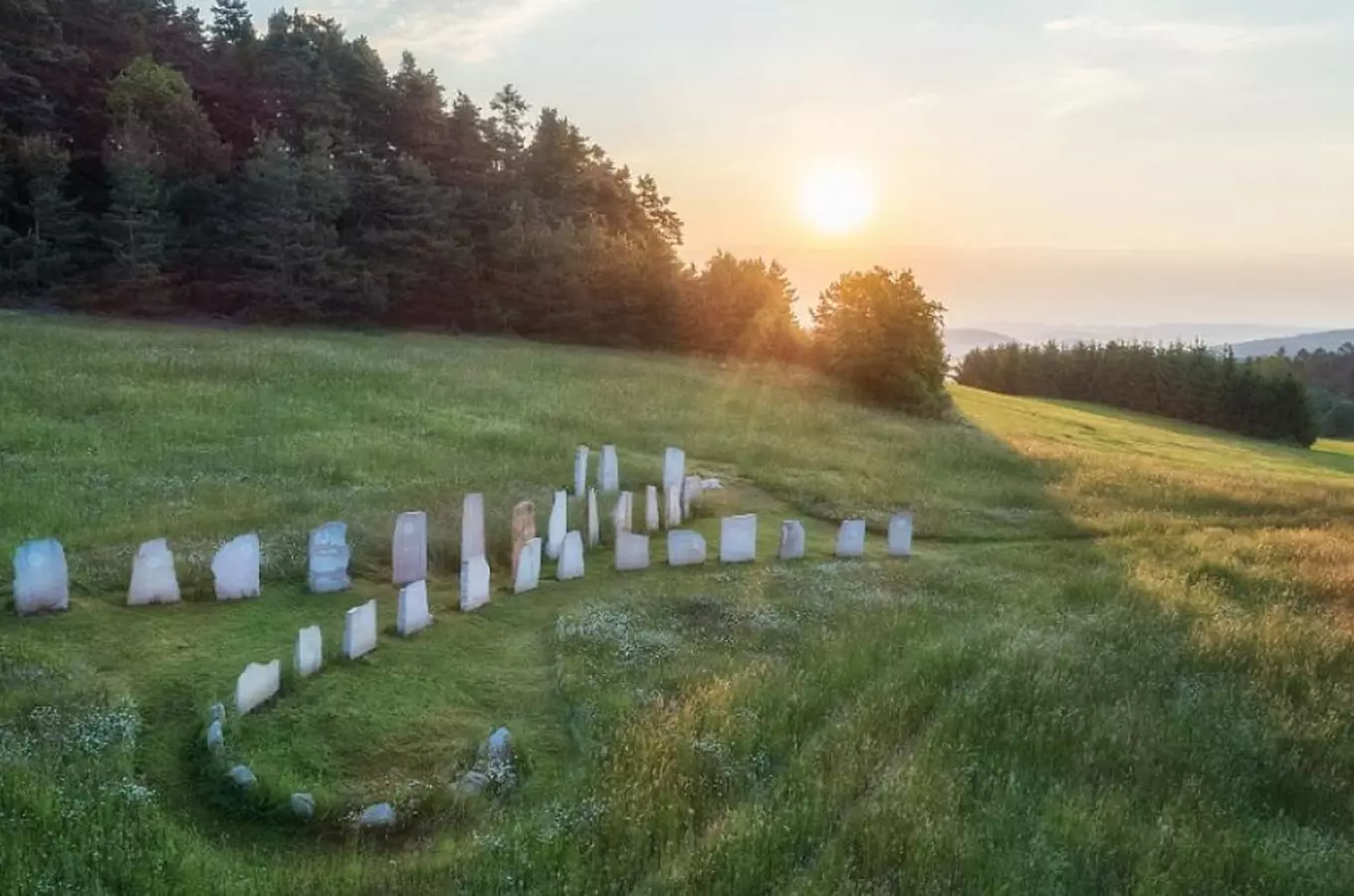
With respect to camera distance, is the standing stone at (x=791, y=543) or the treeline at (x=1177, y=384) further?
the treeline at (x=1177, y=384)

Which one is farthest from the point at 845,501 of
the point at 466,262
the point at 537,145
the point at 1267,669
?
the point at 537,145

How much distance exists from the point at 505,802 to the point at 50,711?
3.54 m

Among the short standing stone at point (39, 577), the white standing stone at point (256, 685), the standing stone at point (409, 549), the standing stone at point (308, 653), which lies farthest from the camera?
the standing stone at point (409, 549)

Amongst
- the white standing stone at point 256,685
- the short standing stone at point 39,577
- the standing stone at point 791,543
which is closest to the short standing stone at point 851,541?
the standing stone at point 791,543

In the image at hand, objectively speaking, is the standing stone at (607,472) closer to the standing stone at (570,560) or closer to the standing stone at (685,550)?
the standing stone at (685,550)

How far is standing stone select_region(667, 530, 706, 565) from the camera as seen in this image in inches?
575

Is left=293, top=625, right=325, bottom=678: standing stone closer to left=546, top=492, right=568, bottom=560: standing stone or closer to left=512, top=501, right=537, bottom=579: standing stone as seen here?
left=512, top=501, right=537, bottom=579: standing stone

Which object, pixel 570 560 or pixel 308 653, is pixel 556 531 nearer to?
pixel 570 560

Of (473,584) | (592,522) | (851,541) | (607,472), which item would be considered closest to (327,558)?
(473,584)

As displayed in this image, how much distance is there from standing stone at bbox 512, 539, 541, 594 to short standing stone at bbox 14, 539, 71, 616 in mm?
4664

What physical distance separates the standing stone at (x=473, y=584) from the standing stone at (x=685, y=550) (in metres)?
3.26

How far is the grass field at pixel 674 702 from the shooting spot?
280 inches

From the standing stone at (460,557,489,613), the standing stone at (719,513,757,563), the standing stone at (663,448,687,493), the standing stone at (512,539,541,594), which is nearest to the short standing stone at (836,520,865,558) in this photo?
the standing stone at (719,513,757,563)

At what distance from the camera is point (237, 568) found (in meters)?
11.4
